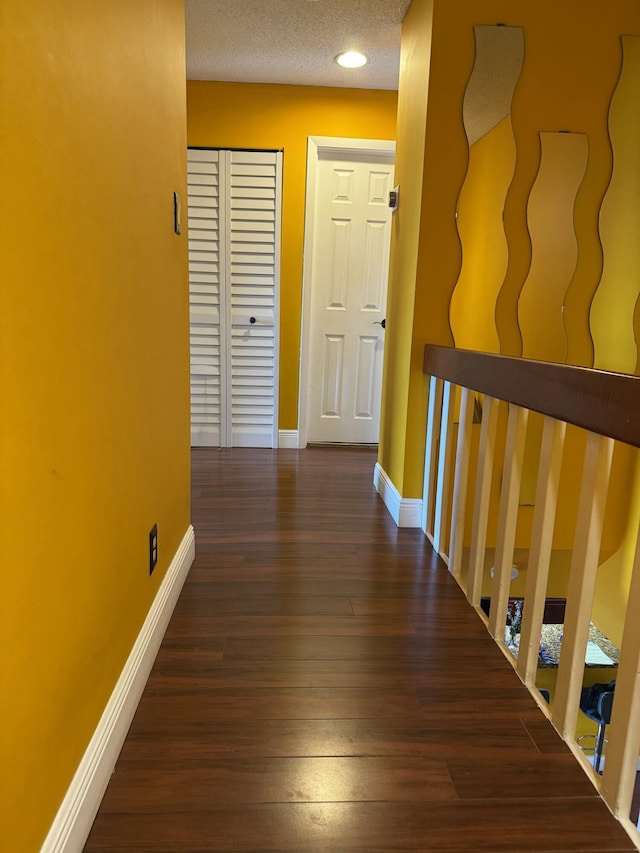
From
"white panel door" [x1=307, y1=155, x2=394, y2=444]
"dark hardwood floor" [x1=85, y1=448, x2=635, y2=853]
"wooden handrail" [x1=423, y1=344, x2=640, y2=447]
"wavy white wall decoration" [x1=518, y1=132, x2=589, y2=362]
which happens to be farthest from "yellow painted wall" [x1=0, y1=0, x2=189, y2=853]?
"white panel door" [x1=307, y1=155, x2=394, y2=444]

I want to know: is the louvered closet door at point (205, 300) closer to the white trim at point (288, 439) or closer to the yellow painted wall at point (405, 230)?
the white trim at point (288, 439)

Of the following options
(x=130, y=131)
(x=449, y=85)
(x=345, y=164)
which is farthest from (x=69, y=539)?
(x=345, y=164)

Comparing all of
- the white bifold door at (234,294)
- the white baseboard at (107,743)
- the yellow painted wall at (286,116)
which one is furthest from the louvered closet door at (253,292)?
the white baseboard at (107,743)

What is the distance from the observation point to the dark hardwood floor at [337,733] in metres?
1.07

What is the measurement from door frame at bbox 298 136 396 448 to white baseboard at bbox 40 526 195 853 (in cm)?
242

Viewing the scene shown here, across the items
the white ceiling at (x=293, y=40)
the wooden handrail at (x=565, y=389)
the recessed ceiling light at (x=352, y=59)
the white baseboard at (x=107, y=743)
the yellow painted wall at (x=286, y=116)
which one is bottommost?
the white baseboard at (x=107, y=743)

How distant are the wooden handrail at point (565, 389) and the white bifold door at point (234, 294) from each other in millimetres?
2185

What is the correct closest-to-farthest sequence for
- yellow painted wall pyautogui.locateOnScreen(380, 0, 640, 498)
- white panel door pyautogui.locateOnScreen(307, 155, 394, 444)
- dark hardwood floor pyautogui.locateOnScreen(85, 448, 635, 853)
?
dark hardwood floor pyautogui.locateOnScreen(85, 448, 635, 853), yellow painted wall pyautogui.locateOnScreen(380, 0, 640, 498), white panel door pyautogui.locateOnScreen(307, 155, 394, 444)

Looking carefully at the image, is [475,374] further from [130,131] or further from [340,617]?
[130,131]

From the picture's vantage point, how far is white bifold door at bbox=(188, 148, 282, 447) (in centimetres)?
373

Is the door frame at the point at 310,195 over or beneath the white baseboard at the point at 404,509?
over

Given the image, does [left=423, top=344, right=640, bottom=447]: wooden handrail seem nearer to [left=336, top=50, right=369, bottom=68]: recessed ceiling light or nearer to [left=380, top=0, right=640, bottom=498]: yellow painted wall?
[left=380, top=0, right=640, bottom=498]: yellow painted wall

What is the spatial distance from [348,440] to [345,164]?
6.22 ft

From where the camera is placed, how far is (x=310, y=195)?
12.3 ft
